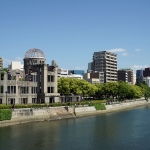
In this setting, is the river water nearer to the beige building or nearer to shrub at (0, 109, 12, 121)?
shrub at (0, 109, 12, 121)

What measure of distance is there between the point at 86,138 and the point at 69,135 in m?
4.69

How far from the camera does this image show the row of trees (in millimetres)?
119400

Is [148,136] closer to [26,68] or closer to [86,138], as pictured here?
[86,138]

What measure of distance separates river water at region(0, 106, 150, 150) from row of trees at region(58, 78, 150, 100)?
141 ft

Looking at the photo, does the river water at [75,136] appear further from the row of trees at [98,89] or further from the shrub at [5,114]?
the row of trees at [98,89]

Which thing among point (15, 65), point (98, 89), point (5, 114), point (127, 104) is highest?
point (15, 65)

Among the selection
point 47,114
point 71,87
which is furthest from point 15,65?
point 47,114

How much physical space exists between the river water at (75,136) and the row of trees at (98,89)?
42.8m

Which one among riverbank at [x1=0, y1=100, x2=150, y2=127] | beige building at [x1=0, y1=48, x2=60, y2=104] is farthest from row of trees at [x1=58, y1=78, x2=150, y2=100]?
riverbank at [x1=0, y1=100, x2=150, y2=127]

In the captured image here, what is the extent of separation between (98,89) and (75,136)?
91516mm

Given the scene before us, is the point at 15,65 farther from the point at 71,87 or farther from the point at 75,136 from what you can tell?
the point at 75,136

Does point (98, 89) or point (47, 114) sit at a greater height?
point (98, 89)

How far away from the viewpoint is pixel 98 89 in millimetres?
150500

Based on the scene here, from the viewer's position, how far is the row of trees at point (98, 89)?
119400mm
